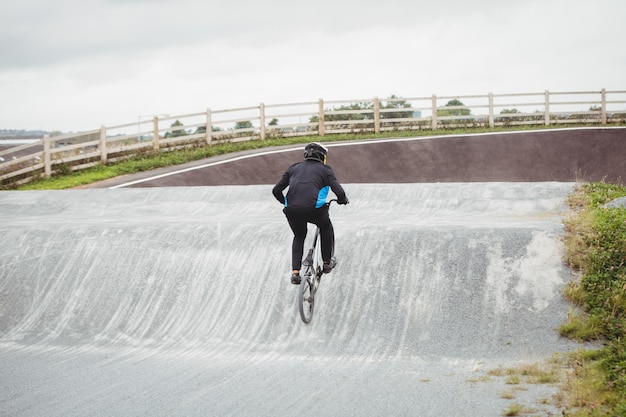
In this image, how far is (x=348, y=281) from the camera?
10.3 m

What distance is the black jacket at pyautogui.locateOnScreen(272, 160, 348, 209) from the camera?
8.66m

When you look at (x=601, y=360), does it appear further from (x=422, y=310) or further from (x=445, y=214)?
(x=445, y=214)

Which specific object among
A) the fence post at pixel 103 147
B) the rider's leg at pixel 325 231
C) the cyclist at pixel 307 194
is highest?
the fence post at pixel 103 147

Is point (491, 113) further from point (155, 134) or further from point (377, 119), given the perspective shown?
point (155, 134)

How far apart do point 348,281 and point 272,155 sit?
55.8 ft

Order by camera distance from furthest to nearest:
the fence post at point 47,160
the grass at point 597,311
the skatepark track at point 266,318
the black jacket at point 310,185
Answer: the fence post at point 47,160 < the black jacket at point 310,185 < the skatepark track at point 266,318 < the grass at point 597,311

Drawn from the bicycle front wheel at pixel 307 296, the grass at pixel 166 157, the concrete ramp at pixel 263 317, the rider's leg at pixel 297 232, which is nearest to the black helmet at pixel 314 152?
the rider's leg at pixel 297 232

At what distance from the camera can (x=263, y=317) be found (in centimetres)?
969

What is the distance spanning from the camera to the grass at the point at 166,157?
2377 cm

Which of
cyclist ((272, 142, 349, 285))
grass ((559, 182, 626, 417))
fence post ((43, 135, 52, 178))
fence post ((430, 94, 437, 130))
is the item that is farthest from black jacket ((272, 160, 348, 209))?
fence post ((430, 94, 437, 130))

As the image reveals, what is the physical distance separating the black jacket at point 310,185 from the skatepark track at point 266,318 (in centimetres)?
171

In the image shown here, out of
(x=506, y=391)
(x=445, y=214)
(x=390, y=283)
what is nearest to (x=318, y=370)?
(x=506, y=391)

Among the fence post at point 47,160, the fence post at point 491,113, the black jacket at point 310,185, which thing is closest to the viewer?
the black jacket at point 310,185

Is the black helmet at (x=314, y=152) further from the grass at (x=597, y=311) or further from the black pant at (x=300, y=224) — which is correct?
the grass at (x=597, y=311)
